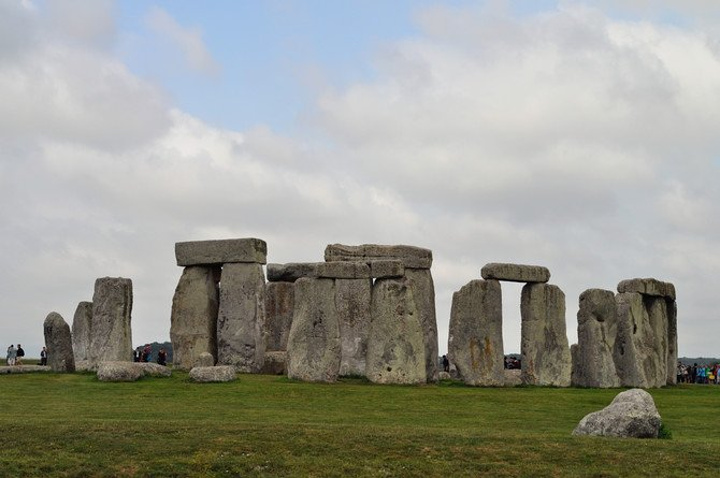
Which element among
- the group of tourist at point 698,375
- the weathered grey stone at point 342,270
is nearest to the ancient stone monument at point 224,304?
the weathered grey stone at point 342,270

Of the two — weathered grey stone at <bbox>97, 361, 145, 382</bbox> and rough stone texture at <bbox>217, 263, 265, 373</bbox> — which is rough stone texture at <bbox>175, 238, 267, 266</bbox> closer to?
rough stone texture at <bbox>217, 263, 265, 373</bbox>

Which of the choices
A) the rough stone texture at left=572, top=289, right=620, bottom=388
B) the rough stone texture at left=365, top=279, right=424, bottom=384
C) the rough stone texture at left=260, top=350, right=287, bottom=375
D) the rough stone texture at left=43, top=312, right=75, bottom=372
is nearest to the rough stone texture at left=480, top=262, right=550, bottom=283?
the rough stone texture at left=572, top=289, right=620, bottom=388

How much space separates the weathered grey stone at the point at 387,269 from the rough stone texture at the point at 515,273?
3481mm

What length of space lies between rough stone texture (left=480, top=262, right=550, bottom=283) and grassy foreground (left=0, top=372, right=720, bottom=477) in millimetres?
7768

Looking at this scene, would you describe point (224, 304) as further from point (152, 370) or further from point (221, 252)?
point (152, 370)

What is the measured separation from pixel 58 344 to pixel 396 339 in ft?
31.7

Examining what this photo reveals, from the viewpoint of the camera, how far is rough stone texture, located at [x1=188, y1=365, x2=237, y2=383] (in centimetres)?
3105

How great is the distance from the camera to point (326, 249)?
42.7 meters

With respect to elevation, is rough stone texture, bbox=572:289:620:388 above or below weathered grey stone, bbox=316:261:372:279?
below

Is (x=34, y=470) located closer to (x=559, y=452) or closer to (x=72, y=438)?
(x=72, y=438)

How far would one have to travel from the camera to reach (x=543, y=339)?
1463 inches

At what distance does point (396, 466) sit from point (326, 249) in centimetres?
2432

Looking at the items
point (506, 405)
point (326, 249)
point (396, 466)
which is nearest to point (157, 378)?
point (506, 405)

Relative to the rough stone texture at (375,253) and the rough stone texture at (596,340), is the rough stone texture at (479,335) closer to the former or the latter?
the rough stone texture at (596,340)
